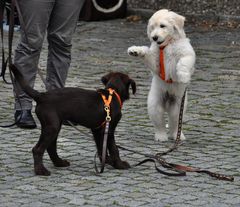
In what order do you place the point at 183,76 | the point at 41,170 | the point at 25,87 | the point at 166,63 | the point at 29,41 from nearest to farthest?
the point at 41,170 → the point at 25,87 → the point at 183,76 → the point at 166,63 → the point at 29,41

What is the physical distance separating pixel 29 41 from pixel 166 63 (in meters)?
1.35

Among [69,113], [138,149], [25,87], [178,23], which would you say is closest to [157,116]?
[138,149]

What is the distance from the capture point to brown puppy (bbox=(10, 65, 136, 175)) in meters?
6.50

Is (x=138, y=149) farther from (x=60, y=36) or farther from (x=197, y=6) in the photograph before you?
(x=197, y=6)

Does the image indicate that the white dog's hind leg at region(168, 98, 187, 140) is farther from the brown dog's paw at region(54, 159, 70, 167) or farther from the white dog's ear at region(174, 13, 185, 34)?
the brown dog's paw at region(54, 159, 70, 167)

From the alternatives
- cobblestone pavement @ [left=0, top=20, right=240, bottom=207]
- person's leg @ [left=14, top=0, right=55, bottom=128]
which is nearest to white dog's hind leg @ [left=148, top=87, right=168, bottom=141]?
cobblestone pavement @ [left=0, top=20, right=240, bottom=207]

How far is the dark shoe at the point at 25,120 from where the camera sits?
322 inches

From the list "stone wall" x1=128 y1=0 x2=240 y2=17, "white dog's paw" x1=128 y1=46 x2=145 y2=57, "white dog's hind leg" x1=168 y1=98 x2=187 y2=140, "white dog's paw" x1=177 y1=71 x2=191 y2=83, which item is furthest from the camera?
"stone wall" x1=128 y1=0 x2=240 y2=17

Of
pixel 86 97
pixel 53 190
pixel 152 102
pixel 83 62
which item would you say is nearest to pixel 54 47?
pixel 152 102

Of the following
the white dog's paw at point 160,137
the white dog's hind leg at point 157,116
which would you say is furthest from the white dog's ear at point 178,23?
the white dog's paw at point 160,137

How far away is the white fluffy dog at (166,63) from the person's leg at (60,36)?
79 centimetres

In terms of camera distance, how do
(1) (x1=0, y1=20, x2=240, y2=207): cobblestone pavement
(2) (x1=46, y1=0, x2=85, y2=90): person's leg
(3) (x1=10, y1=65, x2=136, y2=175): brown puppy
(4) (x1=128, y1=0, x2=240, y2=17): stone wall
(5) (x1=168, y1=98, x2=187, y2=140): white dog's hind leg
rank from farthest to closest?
(4) (x1=128, y1=0, x2=240, y2=17): stone wall
(2) (x1=46, y1=0, x2=85, y2=90): person's leg
(5) (x1=168, y1=98, x2=187, y2=140): white dog's hind leg
(3) (x1=10, y1=65, x2=136, y2=175): brown puppy
(1) (x1=0, y1=20, x2=240, y2=207): cobblestone pavement

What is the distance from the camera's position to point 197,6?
1574cm

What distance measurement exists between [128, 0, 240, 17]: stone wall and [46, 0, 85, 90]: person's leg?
7.57 meters
